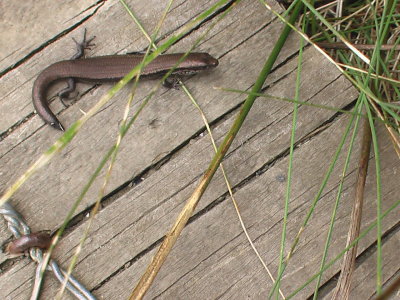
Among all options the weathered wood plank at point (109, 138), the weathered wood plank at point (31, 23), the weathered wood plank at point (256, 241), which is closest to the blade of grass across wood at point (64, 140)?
the weathered wood plank at point (109, 138)

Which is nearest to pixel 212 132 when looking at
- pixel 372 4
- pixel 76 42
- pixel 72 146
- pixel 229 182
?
pixel 229 182

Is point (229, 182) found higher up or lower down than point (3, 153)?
lower down

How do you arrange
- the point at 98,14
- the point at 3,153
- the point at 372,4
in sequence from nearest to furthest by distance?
the point at 3,153 → the point at 98,14 → the point at 372,4

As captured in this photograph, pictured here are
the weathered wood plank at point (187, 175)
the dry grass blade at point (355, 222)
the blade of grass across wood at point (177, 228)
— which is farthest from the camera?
the weathered wood plank at point (187, 175)

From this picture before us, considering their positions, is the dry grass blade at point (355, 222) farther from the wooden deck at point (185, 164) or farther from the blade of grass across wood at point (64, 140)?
the blade of grass across wood at point (64, 140)

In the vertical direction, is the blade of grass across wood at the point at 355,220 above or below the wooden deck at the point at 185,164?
below

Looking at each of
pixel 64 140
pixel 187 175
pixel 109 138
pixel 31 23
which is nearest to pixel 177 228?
pixel 187 175

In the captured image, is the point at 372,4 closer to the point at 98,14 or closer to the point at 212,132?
the point at 212,132

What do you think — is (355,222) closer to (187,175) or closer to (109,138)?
(187,175)

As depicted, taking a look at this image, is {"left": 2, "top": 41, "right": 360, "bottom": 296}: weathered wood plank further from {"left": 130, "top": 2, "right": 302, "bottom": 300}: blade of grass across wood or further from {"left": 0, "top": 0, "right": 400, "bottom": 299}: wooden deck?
{"left": 130, "top": 2, "right": 302, "bottom": 300}: blade of grass across wood
